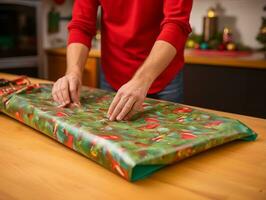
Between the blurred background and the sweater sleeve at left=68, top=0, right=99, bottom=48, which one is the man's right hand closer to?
the sweater sleeve at left=68, top=0, right=99, bottom=48

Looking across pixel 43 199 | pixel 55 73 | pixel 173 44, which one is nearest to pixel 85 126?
pixel 43 199

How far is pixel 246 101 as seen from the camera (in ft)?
6.81

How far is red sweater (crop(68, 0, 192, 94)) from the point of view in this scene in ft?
3.68

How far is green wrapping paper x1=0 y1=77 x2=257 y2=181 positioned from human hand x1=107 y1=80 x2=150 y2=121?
0.02 meters

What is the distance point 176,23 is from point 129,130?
44 cm

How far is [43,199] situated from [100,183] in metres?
0.09

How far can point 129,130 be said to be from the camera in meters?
0.63

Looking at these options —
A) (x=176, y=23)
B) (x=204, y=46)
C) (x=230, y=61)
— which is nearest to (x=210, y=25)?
(x=204, y=46)

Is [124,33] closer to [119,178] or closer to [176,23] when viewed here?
[176,23]

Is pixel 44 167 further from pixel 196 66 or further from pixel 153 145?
pixel 196 66

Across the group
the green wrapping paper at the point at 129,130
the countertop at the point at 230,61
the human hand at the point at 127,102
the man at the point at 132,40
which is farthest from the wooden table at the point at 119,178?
the countertop at the point at 230,61

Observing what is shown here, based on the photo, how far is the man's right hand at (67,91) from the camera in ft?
2.72

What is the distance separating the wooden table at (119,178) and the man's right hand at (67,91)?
0.17 m

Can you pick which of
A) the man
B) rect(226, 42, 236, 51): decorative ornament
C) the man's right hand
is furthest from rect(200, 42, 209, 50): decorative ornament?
the man's right hand
